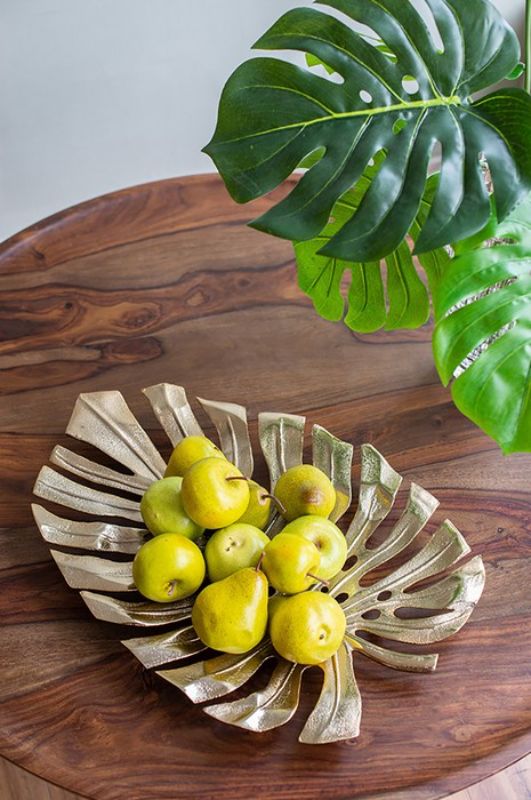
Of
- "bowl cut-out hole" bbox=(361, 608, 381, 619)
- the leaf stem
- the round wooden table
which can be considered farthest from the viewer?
the leaf stem

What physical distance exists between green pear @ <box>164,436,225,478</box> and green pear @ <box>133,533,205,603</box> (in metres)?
0.09

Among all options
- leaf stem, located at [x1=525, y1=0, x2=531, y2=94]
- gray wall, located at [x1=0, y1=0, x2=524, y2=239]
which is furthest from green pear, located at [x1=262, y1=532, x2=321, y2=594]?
gray wall, located at [x1=0, y1=0, x2=524, y2=239]

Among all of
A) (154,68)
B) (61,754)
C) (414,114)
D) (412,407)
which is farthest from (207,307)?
(154,68)

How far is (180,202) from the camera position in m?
1.39

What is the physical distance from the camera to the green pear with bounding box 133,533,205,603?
87 cm

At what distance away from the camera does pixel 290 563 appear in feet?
2.82

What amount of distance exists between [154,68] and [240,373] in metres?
0.96

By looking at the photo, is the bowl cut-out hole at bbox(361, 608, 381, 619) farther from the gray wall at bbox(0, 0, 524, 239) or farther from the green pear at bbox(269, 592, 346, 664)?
the gray wall at bbox(0, 0, 524, 239)

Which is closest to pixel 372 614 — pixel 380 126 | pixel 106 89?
pixel 380 126

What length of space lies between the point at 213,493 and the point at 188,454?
0.29 feet

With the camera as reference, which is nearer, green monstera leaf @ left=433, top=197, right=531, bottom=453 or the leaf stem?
green monstera leaf @ left=433, top=197, right=531, bottom=453

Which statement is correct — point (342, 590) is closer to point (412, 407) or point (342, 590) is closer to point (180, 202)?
point (412, 407)

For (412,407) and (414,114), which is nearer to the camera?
(414,114)

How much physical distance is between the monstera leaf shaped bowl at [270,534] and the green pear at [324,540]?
0.12 feet
